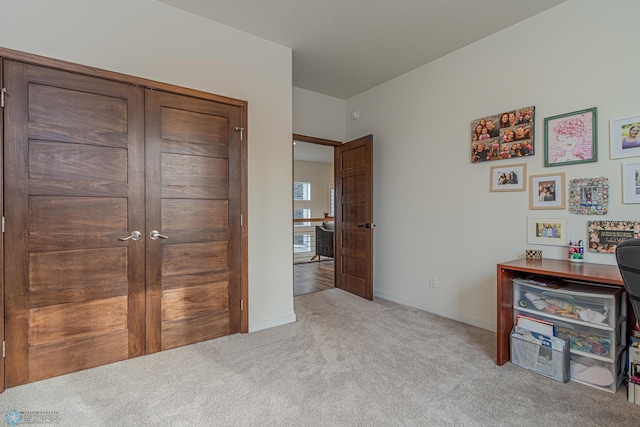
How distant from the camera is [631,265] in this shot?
0.86 m

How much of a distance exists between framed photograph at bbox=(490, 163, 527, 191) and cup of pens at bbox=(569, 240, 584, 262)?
1.91ft

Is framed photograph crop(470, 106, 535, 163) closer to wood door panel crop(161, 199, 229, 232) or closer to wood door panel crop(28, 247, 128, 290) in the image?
wood door panel crop(161, 199, 229, 232)

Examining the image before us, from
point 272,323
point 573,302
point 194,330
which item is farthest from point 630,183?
point 194,330

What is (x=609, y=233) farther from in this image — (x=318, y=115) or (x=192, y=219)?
(x=318, y=115)

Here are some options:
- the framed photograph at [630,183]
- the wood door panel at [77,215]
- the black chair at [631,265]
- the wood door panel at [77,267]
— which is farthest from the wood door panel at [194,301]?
the framed photograph at [630,183]

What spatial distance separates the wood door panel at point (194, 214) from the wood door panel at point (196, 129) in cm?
44

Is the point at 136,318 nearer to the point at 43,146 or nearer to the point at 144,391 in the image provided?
the point at 144,391

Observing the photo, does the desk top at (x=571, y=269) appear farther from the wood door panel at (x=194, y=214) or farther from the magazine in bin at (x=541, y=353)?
the wood door panel at (x=194, y=214)

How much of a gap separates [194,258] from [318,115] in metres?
2.63

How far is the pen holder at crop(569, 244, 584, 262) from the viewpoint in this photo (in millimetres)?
2217

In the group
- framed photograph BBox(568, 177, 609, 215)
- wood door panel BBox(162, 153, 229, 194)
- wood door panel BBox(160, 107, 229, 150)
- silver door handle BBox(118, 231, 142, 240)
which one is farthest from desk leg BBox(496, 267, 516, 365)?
silver door handle BBox(118, 231, 142, 240)

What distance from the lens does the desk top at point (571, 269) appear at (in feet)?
5.78

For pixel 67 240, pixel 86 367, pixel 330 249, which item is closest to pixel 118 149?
pixel 67 240

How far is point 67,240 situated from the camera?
205 cm
